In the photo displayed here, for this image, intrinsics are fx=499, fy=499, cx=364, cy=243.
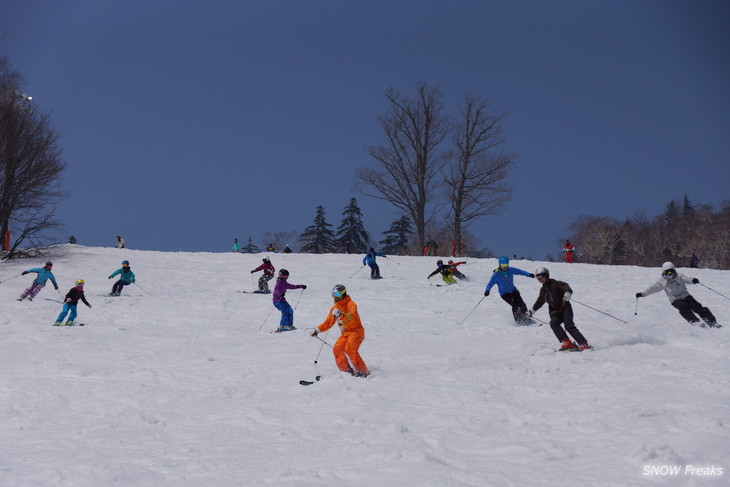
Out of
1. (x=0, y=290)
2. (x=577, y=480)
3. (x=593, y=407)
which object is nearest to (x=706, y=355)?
(x=593, y=407)

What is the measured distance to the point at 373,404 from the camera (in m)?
6.66

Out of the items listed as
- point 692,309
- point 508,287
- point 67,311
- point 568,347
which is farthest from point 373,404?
point 67,311

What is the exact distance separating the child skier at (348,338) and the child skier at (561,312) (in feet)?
12.9

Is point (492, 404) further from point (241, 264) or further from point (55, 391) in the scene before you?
point (241, 264)

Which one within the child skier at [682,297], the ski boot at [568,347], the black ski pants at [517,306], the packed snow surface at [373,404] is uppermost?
the child skier at [682,297]

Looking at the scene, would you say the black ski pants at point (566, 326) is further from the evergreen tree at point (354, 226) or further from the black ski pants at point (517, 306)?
the evergreen tree at point (354, 226)

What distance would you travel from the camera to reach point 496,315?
15133 millimetres

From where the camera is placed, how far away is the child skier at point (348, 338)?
8.50m

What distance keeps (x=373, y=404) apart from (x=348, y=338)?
2.12 m

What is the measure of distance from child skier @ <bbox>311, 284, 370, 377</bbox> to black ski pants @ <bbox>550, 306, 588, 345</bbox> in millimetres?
3957

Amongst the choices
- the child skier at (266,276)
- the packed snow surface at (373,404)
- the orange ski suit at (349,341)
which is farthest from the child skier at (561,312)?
the child skier at (266,276)

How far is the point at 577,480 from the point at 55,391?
24.2 ft

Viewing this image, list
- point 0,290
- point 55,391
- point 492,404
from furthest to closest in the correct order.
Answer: point 0,290 < point 55,391 < point 492,404

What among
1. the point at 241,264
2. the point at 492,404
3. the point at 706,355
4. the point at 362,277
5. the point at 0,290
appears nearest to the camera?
the point at 492,404
